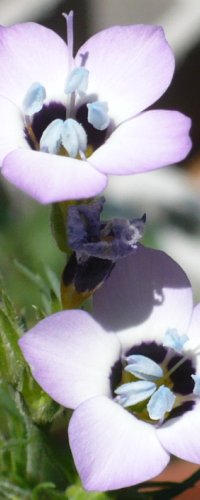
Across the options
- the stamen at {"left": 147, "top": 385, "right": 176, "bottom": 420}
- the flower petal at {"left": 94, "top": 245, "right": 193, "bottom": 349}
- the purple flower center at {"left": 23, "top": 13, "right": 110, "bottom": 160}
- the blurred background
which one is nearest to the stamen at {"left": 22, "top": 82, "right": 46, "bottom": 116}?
the purple flower center at {"left": 23, "top": 13, "right": 110, "bottom": 160}

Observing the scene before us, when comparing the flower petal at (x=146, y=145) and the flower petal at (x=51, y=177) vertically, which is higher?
the flower petal at (x=51, y=177)

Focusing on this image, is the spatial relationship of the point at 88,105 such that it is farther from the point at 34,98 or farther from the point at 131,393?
the point at 131,393

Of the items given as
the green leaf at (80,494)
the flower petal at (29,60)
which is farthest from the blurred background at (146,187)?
the flower petal at (29,60)

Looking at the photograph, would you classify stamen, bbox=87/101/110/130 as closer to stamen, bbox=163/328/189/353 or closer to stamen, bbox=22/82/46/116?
stamen, bbox=22/82/46/116

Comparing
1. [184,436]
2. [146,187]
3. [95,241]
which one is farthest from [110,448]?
[146,187]

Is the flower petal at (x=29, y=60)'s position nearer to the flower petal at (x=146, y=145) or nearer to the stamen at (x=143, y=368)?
the flower petal at (x=146, y=145)

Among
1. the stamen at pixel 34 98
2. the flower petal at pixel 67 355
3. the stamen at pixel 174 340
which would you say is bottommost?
the stamen at pixel 174 340
